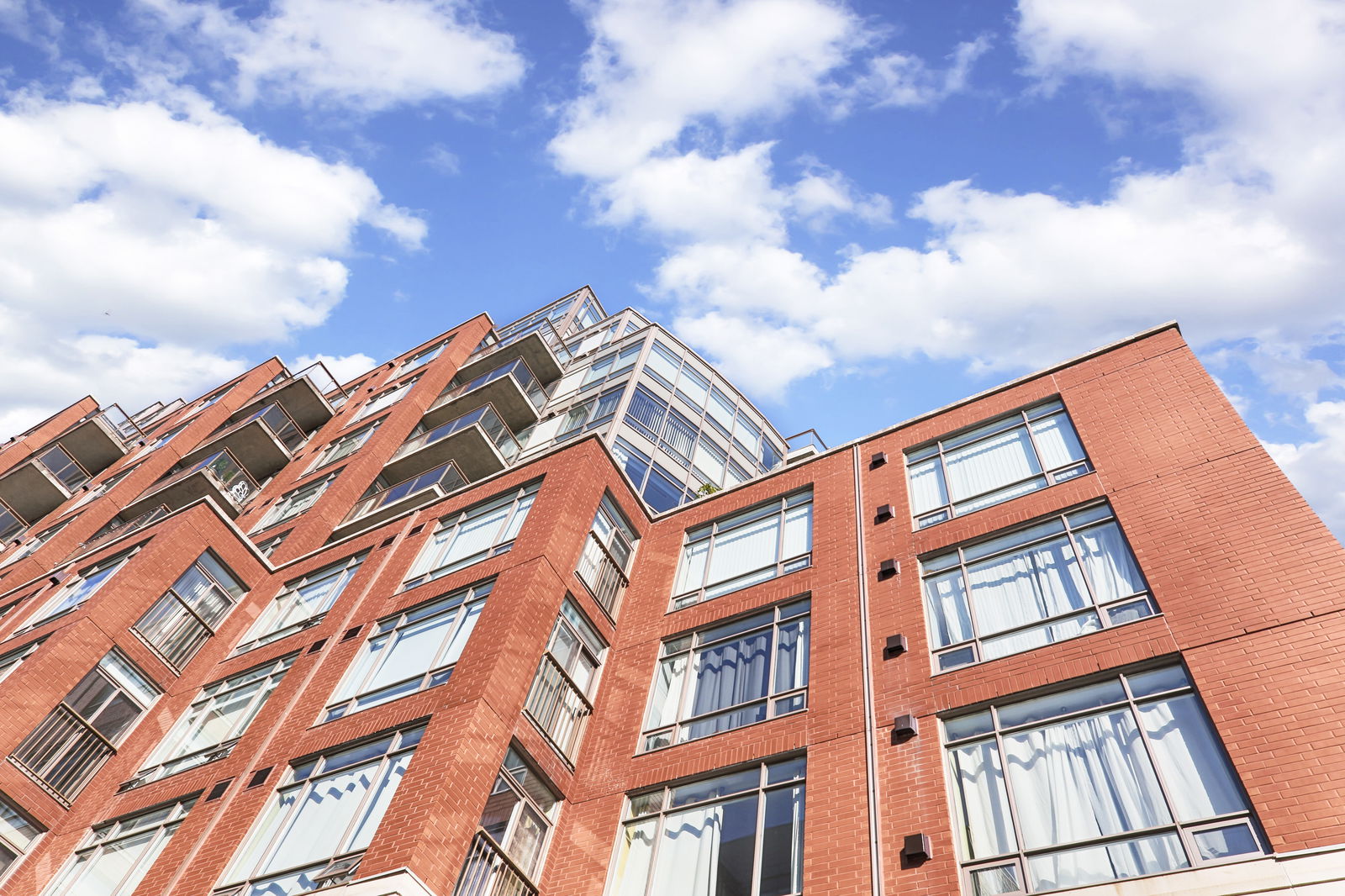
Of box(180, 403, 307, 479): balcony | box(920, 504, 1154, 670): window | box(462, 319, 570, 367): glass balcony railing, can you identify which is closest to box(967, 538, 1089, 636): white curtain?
box(920, 504, 1154, 670): window

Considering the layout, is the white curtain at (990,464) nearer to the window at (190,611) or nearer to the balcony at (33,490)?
the window at (190,611)

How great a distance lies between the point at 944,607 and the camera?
15344mm

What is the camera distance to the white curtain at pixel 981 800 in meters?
11.4

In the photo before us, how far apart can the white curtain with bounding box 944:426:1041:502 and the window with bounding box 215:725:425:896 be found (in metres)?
10.6

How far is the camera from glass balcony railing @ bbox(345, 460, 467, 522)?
31475mm

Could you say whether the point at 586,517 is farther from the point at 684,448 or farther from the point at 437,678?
the point at 684,448

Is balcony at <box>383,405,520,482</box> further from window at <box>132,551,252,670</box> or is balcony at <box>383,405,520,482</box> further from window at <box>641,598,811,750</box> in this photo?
window at <box>641,598,811,750</box>

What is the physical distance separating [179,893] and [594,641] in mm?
7667

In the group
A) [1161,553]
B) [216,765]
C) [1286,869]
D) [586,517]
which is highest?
[586,517]

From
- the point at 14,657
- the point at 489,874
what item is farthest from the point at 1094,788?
the point at 14,657

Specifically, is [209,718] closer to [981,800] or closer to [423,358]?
[981,800]

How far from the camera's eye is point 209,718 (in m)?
19.7

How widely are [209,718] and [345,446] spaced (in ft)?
63.1

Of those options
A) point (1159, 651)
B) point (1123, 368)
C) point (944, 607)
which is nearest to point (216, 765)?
point (944, 607)
